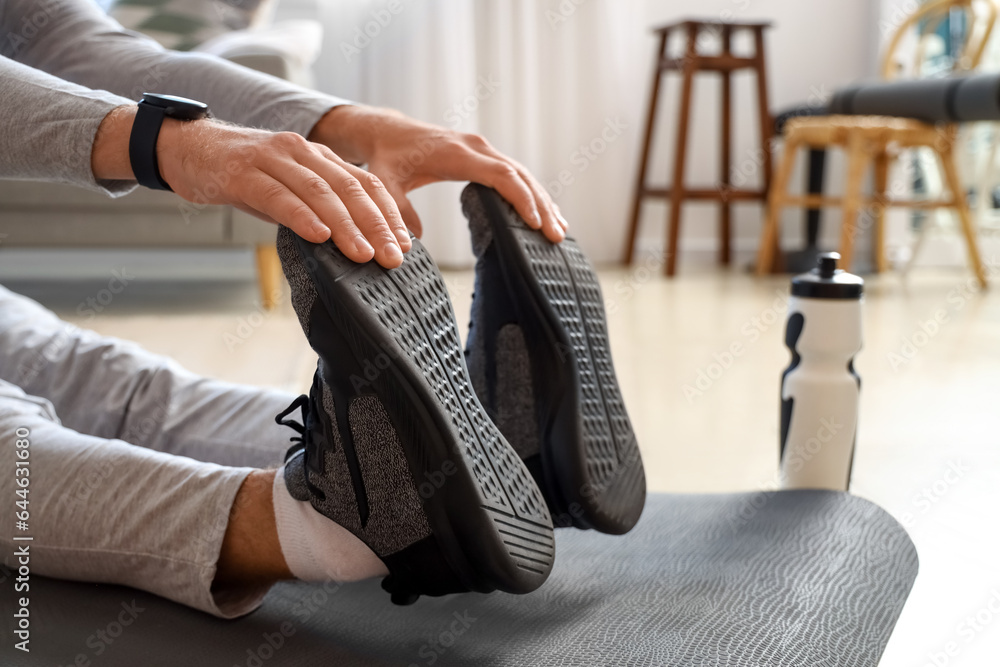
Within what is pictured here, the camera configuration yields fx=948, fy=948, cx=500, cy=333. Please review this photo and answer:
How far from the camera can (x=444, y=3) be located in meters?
3.05

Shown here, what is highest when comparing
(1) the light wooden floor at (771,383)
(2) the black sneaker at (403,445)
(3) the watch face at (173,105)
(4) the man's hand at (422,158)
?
(3) the watch face at (173,105)

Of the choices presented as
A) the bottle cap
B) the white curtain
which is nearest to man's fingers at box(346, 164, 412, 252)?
the bottle cap

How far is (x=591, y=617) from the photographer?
0.69 meters

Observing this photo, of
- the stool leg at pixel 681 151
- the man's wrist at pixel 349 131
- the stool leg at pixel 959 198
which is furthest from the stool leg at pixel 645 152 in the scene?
the man's wrist at pixel 349 131

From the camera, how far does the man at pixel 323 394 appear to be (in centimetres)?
57

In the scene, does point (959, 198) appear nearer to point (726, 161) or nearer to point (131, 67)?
point (726, 161)

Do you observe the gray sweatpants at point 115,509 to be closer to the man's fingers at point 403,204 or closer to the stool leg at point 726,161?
the man's fingers at point 403,204

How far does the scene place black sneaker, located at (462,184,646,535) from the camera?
2.33 feet

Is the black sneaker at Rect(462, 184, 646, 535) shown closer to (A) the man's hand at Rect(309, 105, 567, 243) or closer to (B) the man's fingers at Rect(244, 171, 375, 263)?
(A) the man's hand at Rect(309, 105, 567, 243)

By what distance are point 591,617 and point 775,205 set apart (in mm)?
2378

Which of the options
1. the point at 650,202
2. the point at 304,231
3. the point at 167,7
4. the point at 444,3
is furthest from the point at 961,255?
the point at 304,231

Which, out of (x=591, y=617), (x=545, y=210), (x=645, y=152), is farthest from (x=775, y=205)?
(x=591, y=617)

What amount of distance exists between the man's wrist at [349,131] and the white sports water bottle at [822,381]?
16.5 inches

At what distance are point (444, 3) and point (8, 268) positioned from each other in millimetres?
1617
